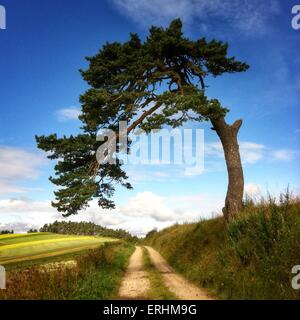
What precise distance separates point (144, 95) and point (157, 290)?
9303mm

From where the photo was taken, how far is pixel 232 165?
731 inches

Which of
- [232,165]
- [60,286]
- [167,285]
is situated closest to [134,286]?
[167,285]

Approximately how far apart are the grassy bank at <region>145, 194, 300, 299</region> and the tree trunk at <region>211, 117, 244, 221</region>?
1015mm

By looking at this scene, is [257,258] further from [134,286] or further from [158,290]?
[134,286]

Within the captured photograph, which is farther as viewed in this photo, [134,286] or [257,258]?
[134,286]

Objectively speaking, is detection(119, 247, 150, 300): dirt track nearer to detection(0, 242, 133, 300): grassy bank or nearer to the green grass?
the green grass

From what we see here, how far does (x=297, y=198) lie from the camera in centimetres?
1317

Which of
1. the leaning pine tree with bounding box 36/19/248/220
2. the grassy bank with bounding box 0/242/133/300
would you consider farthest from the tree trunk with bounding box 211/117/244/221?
the grassy bank with bounding box 0/242/133/300

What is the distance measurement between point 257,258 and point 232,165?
25.9 feet

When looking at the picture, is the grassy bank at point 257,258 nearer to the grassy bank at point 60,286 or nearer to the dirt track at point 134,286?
the dirt track at point 134,286

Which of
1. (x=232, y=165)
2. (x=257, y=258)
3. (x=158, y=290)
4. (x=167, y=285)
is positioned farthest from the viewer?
(x=232, y=165)

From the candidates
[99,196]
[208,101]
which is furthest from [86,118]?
[208,101]
